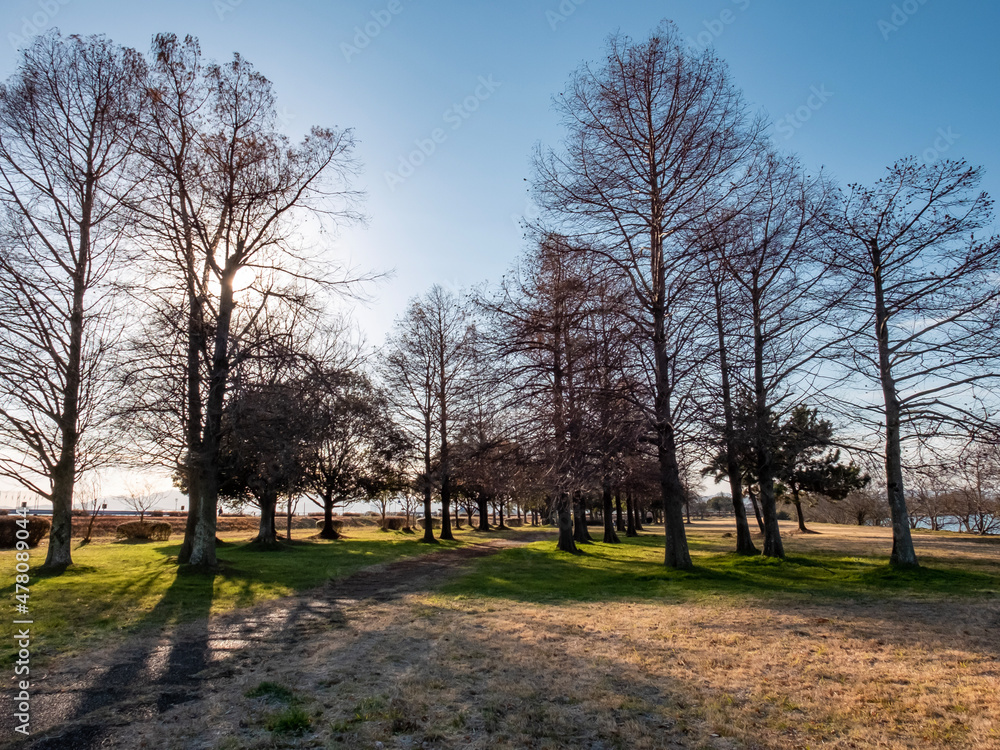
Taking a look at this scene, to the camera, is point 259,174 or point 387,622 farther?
point 259,174

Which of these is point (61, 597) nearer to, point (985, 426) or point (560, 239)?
point (560, 239)

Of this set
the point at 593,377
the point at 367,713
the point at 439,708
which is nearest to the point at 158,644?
the point at 367,713

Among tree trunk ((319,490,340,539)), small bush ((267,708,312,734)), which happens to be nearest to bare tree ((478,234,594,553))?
small bush ((267,708,312,734))

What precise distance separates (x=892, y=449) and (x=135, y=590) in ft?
62.7

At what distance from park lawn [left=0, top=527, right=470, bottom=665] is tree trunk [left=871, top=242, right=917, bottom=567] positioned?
15.5 m

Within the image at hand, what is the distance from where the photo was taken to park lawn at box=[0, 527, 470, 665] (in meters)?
7.49

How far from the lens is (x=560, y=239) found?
13641 mm

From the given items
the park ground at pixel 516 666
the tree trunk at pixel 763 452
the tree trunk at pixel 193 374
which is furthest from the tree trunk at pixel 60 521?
the tree trunk at pixel 763 452

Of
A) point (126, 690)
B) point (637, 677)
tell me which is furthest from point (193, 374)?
point (637, 677)

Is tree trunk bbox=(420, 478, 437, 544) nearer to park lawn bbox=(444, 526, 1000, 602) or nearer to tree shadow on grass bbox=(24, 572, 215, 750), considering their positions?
park lawn bbox=(444, 526, 1000, 602)

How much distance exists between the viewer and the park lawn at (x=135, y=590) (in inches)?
295

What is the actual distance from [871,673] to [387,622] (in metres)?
6.37

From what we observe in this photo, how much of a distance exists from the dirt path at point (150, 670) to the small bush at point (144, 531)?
23.8 meters

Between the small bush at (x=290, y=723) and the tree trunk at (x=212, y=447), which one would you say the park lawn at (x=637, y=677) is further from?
the tree trunk at (x=212, y=447)
